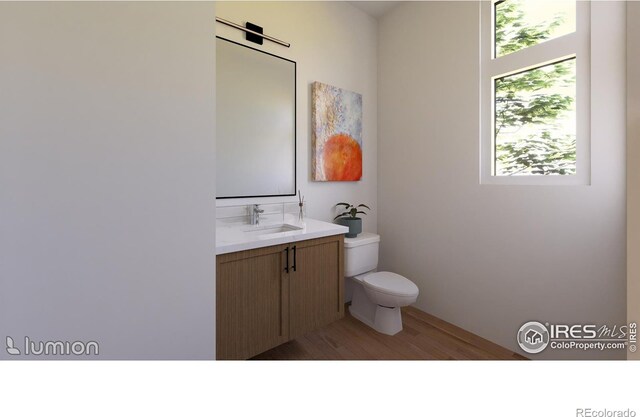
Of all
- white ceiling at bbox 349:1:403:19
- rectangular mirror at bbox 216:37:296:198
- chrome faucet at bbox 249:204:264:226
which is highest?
white ceiling at bbox 349:1:403:19

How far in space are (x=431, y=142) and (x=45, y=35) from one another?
2.33 metres

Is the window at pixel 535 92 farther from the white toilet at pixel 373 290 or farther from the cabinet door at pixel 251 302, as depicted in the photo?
the cabinet door at pixel 251 302

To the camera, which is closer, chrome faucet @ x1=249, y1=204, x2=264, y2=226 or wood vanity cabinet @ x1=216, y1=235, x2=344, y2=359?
wood vanity cabinet @ x1=216, y1=235, x2=344, y2=359

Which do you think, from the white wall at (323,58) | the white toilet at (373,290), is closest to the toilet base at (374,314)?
the white toilet at (373,290)

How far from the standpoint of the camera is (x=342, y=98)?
2406 millimetres

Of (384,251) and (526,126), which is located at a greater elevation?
(526,126)

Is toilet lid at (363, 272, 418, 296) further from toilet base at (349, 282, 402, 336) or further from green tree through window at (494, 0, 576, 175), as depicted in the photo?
green tree through window at (494, 0, 576, 175)

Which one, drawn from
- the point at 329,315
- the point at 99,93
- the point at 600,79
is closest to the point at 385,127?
the point at 600,79

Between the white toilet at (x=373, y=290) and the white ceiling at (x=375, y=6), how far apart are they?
2197mm

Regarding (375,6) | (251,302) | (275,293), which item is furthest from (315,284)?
(375,6)

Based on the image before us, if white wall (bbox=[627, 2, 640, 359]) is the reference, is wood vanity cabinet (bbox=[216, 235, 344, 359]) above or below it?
below

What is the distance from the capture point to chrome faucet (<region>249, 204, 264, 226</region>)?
1938 mm

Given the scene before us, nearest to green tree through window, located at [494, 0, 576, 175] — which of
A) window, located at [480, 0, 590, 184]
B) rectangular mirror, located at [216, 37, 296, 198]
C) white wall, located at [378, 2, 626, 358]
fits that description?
window, located at [480, 0, 590, 184]
